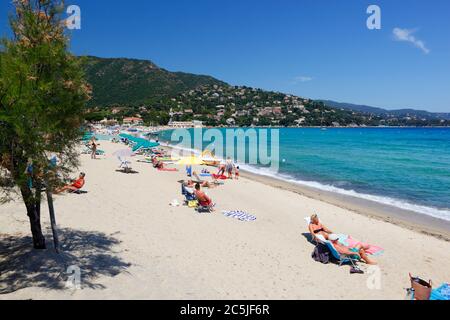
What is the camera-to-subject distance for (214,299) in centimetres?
529

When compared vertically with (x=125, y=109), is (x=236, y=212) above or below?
below

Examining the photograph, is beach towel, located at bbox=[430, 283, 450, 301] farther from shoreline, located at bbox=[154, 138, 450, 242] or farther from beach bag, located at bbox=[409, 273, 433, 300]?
shoreline, located at bbox=[154, 138, 450, 242]

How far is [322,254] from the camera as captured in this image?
736 cm

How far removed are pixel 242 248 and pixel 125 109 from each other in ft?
415

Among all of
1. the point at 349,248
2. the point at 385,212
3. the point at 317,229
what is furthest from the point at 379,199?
the point at 349,248

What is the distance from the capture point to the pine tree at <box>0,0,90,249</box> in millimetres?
4387

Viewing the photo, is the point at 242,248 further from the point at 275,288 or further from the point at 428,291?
the point at 428,291

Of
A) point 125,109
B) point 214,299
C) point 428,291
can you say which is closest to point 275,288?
point 214,299

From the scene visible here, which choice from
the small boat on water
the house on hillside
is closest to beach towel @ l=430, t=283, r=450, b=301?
the small boat on water

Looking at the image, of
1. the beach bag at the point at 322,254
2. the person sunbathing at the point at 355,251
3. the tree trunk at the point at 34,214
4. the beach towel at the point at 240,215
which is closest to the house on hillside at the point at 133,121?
the beach towel at the point at 240,215

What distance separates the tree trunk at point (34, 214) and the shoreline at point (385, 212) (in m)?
10.5

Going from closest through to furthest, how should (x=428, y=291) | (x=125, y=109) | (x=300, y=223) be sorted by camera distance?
(x=428, y=291) < (x=300, y=223) < (x=125, y=109)

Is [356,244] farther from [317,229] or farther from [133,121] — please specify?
[133,121]

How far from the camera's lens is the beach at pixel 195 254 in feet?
18.1
